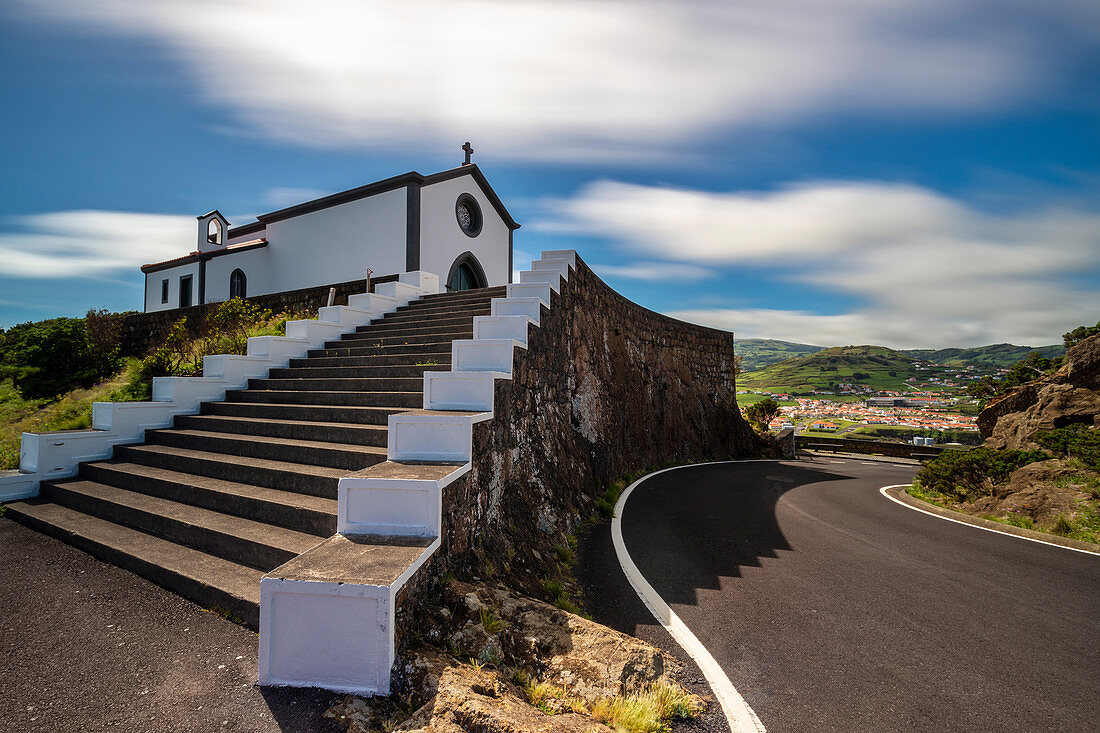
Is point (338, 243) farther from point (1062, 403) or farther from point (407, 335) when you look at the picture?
point (1062, 403)

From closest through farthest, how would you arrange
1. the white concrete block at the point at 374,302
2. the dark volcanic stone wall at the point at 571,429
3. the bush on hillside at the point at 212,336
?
the dark volcanic stone wall at the point at 571,429 → the bush on hillside at the point at 212,336 → the white concrete block at the point at 374,302

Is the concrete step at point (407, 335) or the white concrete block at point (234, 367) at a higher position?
the concrete step at point (407, 335)

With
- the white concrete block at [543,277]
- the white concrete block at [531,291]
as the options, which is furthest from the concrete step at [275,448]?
the white concrete block at [543,277]

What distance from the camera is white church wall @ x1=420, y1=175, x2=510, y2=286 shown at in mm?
15531

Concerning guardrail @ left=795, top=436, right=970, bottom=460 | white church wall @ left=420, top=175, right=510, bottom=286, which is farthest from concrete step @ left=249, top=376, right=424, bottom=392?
guardrail @ left=795, top=436, right=970, bottom=460

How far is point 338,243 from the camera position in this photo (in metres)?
16.5

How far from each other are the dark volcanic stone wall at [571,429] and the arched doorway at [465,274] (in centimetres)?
692

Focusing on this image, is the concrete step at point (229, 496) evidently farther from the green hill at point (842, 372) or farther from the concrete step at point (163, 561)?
the green hill at point (842, 372)

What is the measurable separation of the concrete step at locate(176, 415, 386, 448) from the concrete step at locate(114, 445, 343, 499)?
1.55 ft

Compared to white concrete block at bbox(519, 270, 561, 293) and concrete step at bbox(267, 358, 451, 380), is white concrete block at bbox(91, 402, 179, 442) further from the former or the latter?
white concrete block at bbox(519, 270, 561, 293)

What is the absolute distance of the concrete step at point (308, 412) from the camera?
5.95 m

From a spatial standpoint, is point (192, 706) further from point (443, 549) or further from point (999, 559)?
point (999, 559)

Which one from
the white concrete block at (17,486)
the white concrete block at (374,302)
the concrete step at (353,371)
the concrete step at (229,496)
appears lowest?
the white concrete block at (17,486)

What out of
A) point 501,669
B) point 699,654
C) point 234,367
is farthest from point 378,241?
point 699,654
